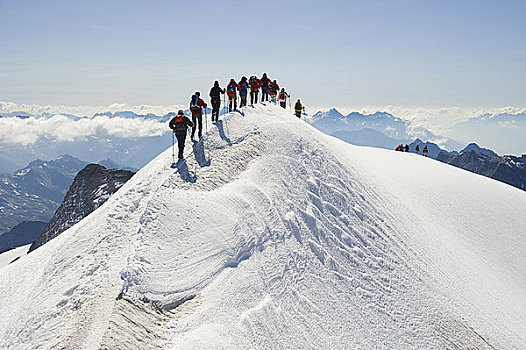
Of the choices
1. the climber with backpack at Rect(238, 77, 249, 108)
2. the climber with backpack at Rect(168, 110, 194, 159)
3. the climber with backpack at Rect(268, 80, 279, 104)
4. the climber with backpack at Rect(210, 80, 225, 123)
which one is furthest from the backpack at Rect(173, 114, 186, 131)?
the climber with backpack at Rect(268, 80, 279, 104)

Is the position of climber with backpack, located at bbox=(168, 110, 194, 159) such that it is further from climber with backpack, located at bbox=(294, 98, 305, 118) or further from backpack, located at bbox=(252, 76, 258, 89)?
climber with backpack, located at bbox=(294, 98, 305, 118)

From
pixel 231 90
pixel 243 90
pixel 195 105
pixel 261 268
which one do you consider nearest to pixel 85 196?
pixel 243 90

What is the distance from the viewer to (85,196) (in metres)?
48.2

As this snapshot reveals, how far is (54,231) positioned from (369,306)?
4350cm

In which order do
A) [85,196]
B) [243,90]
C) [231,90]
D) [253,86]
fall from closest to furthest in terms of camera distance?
[231,90] < [243,90] < [253,86] < [85,196]

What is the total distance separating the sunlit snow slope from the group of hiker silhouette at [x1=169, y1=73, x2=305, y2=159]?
124cm

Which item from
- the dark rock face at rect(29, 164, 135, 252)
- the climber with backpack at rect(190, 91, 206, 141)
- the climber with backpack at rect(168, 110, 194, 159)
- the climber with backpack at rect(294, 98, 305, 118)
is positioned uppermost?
the climber with backpack at rect(294, 98, 305, 118)

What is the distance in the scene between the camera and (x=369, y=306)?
15664 mm

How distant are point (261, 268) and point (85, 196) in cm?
4113

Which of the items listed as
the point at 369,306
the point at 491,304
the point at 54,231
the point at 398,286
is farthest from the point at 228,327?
the point at 54,231

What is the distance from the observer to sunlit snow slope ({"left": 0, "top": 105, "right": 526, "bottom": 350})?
40.1 ft

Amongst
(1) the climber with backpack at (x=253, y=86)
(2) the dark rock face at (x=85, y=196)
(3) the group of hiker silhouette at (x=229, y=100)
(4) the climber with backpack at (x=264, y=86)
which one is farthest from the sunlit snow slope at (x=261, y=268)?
(2) the dark rock face at (x=85, y=196)

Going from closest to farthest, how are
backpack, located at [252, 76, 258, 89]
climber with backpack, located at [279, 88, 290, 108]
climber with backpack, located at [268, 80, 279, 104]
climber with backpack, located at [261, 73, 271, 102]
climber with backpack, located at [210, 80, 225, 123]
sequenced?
climber with backpack, located at [210, 80, 225, 123] → backpack, located at [252, 76, 258, 89] → climber with backpack, located at [261, 73, 271, 102] → climber with backpack, located at [268, 80, 279, 104] → climber with backpack, located at [279, 88, 290, 108]

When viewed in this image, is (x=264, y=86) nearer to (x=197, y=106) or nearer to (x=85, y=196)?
(x=197, y=106)
